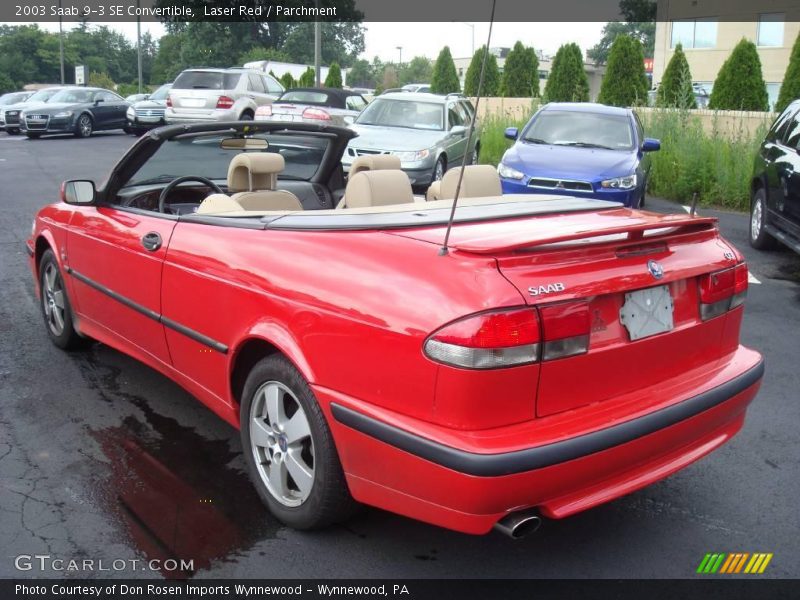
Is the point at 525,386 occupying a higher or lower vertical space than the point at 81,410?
higher

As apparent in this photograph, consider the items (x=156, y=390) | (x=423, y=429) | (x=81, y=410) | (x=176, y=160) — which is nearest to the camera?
(x=423, y=429)

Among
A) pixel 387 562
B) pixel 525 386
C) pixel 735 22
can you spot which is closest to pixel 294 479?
pixel 387 562

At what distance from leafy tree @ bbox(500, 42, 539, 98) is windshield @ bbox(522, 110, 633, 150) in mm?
12874

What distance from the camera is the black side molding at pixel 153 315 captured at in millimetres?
3535

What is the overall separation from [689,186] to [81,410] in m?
11.1

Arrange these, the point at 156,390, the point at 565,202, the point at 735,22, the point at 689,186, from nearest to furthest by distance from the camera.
Answer: the point at 565,202, the point at 156,390, the point at 689,186, the point at 735,22

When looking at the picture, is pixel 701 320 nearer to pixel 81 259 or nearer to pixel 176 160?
pixel 81 259

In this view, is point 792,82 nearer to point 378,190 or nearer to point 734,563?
point 378,190

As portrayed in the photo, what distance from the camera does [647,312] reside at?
2938 mm

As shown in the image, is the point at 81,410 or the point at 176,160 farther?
the point at 176,160

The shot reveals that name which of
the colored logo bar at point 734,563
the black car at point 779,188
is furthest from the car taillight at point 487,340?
the black car at point 779,188

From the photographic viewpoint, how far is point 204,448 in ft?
13.1

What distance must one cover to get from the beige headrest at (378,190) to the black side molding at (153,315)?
0.90 metres

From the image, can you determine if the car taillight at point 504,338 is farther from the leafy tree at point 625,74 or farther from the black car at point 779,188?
the leafy tree at point 625,74
